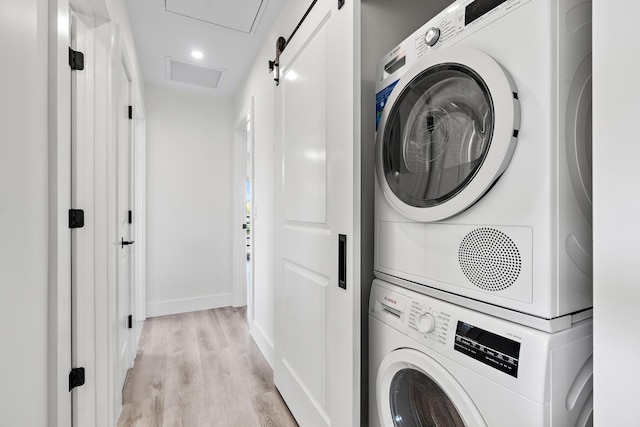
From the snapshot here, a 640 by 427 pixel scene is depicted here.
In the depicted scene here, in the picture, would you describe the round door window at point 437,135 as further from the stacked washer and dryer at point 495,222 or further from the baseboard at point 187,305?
the baseboard at point 187,305

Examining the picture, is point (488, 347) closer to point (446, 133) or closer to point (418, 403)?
point (418, 403)

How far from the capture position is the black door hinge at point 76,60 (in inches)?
50.0

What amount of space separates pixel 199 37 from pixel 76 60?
49.6 inches

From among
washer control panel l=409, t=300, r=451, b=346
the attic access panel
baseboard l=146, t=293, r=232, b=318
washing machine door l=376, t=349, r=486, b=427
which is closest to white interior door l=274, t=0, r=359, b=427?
washing machine door l=376, t=349, r=486, b=427

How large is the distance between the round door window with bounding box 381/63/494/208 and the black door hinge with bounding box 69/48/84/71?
135 centimetres

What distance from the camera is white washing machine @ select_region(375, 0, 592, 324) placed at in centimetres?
63

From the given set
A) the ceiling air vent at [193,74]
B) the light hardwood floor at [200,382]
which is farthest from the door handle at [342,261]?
the ceiling air vent at [193,74]

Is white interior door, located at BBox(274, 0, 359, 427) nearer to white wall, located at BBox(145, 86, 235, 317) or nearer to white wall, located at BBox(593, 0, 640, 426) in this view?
white wall, located at BBox(593, 0, 640, 426)

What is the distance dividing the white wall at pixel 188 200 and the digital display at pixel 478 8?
10.1ft

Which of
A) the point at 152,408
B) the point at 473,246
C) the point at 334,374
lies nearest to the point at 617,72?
the point at 473,246

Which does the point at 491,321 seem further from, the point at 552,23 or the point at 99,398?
the point at 99,398

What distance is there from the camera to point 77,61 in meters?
1.29

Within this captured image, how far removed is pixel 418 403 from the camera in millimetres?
974

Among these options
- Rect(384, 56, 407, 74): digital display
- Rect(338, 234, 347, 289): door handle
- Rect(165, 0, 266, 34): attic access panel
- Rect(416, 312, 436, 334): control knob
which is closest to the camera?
Rect(416, 312, 436, 334): control knob
